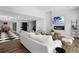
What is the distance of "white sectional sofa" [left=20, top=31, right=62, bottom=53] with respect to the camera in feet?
7.08

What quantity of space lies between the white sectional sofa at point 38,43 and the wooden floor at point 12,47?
11cm

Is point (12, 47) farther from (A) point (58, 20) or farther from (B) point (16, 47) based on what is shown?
(A) point (58, 20)

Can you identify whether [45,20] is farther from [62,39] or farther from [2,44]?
[2,44]

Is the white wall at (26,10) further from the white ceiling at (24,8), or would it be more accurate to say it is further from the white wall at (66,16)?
the white wall at (66,16)

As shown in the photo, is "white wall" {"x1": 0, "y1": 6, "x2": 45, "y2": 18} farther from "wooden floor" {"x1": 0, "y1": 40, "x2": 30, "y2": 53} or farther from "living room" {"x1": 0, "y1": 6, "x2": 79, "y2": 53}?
"wooden floor" {"x1": 0, "y1": 40, "x2": 30, "y2": 53}

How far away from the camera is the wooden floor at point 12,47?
6.94 ft

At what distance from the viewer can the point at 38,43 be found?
2223mm

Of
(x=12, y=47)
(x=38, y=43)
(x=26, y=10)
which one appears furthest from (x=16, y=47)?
(x=26, y=10)

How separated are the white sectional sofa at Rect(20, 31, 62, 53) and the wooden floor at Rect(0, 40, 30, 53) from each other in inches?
4.2

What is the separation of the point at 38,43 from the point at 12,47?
0.65 m

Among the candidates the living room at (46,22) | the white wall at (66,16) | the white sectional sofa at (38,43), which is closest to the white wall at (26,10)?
the living room at (46,22)

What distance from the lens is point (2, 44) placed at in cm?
211
